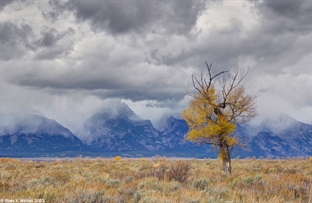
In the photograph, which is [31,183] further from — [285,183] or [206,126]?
[206,126]

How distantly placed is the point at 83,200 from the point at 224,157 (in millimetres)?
16665

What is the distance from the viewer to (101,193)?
8.18 m

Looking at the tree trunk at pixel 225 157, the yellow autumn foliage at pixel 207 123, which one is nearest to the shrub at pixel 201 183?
the tree trunk at pixel 225 157

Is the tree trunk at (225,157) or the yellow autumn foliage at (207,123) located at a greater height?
the yellow autumn foliage at (207,123)

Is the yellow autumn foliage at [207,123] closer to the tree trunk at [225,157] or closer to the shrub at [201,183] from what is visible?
the tree trunk at [225,157]

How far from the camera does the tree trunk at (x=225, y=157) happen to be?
22031 mm

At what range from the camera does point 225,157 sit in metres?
22.5

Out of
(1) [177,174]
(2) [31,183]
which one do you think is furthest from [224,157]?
(2) [31,183]

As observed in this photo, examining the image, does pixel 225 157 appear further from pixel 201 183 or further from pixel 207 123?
pixel 201 183

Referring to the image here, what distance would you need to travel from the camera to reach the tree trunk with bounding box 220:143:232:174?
22031mm

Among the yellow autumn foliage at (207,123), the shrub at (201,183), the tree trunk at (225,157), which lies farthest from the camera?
the yellow autumn foliage at (207,123)

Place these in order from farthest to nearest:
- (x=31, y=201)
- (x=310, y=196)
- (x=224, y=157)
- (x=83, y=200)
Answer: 1. (x=224, y=157)
2. (x=310, y=196)
3. (x=83, y=200)
4. (x=31, y=201)

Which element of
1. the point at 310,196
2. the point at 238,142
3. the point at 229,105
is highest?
the point at 229,105

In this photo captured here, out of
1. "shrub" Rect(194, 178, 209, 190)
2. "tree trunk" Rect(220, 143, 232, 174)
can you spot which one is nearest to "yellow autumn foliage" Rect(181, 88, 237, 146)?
"tree trunk" Rect(220, 143, 232, 174)
